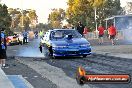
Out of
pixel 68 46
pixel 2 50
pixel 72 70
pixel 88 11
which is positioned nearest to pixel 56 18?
pixel 88 11

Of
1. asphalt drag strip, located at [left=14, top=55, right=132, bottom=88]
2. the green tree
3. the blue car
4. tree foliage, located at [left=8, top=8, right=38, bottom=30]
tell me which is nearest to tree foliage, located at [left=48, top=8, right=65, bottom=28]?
tree foliage, located at [left=8, top=8, right=38, bottom=30]

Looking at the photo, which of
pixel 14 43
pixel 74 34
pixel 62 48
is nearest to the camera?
pixel 62 48

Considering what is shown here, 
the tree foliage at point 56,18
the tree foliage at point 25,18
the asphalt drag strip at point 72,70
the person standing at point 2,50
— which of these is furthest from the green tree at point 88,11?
the asphalt drag strip at point 72,70

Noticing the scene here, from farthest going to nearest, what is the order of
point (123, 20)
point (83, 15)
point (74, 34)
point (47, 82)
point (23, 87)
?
point (83, 15), point (123, 20), point (74, 34), point (47, 82), point (23, 87)

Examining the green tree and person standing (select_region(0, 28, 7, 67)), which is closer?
person standing (select_region(0, 28, 7, 67))

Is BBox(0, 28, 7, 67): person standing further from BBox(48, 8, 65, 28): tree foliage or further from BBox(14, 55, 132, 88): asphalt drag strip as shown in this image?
BBox(48, 8, 65, 28): tree foliage

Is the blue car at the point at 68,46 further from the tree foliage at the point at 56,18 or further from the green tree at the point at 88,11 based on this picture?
the tree foliage at the point at 56,18

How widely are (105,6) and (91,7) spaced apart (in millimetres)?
2773

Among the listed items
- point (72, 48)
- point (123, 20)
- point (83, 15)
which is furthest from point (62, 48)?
point (83, 15)

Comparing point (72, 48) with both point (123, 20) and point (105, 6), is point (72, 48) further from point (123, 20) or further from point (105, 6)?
point (105, 6)

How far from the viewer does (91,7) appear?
259ft

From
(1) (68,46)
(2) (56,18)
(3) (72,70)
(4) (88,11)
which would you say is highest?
(2) (56,18)

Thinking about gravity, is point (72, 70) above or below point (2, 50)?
below

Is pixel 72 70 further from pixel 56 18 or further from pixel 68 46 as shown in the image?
pixel 56 18
